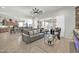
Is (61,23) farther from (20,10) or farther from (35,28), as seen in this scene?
(20,10)

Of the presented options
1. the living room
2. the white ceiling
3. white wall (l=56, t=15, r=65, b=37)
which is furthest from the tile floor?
the white ceiling

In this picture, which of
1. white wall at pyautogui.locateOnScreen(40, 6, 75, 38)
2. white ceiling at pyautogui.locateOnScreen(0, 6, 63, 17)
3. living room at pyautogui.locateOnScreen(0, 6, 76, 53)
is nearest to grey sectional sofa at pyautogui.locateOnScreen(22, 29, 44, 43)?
living room at pyautogui.locateOnScreen(0, 6, 76, 53)

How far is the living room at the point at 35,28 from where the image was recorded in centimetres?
224

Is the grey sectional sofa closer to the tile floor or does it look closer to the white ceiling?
the tile floor

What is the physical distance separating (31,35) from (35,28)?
188 mm

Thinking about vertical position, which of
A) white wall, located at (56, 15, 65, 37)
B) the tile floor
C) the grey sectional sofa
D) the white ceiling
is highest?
the white ceiling

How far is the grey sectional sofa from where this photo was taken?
7.48 ft

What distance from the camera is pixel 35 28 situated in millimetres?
2309

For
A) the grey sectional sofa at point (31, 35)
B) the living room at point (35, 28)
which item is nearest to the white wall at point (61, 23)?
the living room at point (35, 28)

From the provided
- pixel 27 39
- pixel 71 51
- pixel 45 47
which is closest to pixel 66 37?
pixel 71 51

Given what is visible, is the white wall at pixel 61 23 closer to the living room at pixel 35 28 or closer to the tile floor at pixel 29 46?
the living room at pixel 35 28

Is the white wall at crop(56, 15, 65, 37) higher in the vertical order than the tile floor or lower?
higher

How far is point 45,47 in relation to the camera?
7.45 feet
